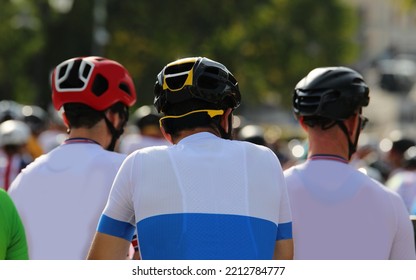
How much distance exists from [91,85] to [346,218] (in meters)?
1.57

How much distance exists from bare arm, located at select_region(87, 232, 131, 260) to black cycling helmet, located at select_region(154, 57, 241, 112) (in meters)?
0.53

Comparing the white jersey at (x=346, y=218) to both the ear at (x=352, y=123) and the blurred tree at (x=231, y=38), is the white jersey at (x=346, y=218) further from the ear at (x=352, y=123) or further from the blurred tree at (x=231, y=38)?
the blurred tree at (x=231, y=38)

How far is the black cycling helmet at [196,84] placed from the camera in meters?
3.89

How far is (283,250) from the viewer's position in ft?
12.6

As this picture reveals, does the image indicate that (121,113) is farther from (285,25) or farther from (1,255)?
(285,25)

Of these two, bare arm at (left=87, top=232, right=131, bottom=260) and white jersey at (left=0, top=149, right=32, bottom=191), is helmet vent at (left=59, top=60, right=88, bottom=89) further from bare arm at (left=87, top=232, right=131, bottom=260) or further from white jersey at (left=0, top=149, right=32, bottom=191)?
white jersey at (left=0, top=149, right=32, bottom=191)

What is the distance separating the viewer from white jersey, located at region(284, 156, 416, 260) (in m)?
4.46

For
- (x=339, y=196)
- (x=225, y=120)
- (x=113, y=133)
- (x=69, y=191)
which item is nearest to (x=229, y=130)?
(x=225, y=120)

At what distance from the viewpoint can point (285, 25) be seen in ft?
166

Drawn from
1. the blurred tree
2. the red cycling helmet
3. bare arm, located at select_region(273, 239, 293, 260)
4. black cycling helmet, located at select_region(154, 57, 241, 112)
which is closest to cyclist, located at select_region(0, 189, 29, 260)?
black cycling helmet, located at select_region(154, 57, 241, 112)

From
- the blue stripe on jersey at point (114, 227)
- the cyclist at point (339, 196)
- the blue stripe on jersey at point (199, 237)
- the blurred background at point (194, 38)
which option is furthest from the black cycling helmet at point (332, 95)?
the blurred background at point (194, 38)

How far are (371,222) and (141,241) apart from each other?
1.20 meters

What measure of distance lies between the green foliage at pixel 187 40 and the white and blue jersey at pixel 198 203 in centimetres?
4252

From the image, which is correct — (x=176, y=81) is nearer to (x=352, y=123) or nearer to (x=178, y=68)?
(x=178, y=68)
